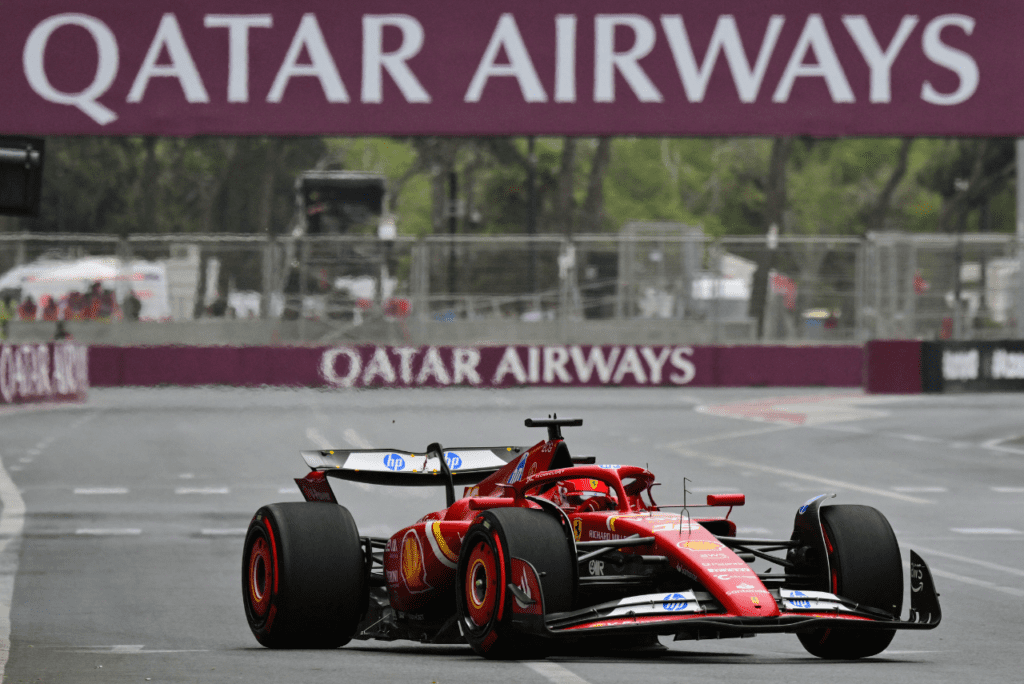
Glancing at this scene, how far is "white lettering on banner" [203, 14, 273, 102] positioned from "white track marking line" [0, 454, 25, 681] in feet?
26.8

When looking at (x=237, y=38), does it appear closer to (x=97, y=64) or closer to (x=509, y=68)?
(x=97, y=64)

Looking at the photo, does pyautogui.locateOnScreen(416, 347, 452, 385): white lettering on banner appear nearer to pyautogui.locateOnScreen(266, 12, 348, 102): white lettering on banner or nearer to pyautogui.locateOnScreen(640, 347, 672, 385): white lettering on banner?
pyautogui.locateOnScreen(640, 347, 672, 385): white lettering on banner

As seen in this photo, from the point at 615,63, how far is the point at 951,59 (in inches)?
192

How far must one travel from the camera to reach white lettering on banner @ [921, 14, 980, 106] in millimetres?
25312

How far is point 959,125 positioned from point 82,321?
1659 centimetres

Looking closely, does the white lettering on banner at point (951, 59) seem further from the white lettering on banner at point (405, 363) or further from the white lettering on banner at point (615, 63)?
the white lettering on banner at point (405, 363)

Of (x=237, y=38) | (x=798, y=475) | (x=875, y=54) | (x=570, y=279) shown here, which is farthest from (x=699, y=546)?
(x=570, y=279)

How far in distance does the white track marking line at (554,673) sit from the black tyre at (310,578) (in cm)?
114

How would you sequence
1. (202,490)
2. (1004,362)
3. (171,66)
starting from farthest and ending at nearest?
(1004,362) → (171,66) → (202,490)

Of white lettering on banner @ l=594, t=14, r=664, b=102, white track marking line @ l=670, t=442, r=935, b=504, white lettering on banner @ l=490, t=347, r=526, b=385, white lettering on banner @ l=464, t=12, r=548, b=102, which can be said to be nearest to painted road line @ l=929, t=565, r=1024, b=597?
white track marking line @ l=670, t=442, r=935, b=504

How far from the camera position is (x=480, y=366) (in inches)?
1298

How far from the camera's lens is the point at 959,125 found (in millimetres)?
25406

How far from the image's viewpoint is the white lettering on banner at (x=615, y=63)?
983 inches

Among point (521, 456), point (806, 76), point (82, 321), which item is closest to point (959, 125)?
point (806, 76)
